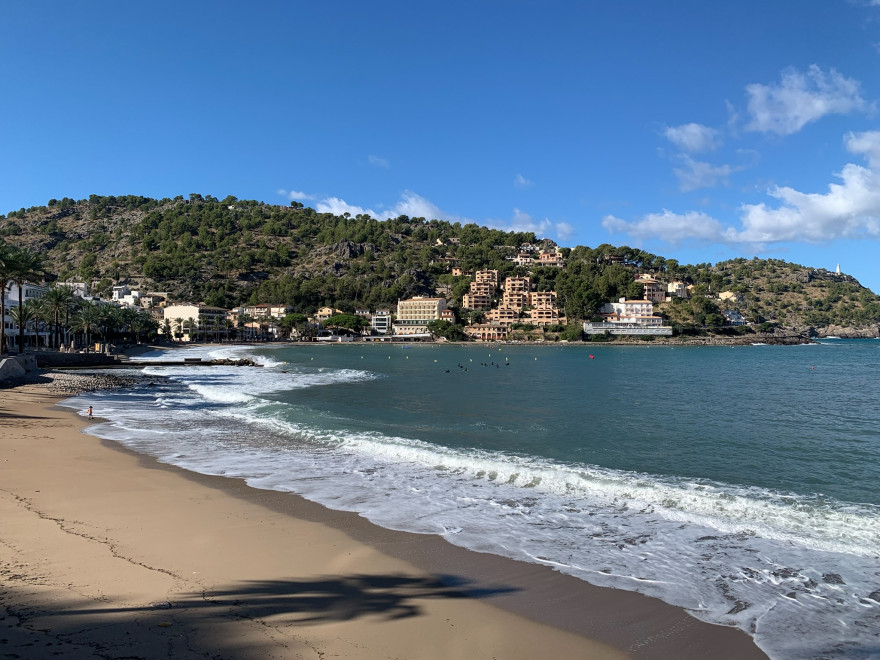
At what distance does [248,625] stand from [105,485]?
787 centimetres

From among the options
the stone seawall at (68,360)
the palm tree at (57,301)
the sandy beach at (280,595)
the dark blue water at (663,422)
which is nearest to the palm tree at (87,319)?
the palm tree at (57,301)

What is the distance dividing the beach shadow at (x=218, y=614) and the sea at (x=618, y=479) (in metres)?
2.00

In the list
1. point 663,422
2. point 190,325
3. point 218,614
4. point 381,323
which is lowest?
point 663,422

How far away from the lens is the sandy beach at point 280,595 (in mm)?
5570

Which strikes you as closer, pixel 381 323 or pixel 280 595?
pixel 280 595

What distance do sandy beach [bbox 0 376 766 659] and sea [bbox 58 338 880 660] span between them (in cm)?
76

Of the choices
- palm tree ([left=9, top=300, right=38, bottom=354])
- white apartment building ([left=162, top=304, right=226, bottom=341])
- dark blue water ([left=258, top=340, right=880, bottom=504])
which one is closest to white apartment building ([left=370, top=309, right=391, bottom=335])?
white apartment building ([left=162, top=304, right=226, bottom=341])

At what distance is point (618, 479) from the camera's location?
43.2ft

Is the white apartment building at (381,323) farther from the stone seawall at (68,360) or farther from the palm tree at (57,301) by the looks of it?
the stone seawall at (68,360)

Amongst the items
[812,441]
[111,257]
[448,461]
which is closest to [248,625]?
[448,461]

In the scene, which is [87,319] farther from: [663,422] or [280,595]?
[280,595]

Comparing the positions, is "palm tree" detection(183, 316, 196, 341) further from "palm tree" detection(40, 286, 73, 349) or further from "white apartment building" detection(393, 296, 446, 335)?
"palm tree" detection(40, 286, 73, 349)

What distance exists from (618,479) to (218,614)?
988 centimetres

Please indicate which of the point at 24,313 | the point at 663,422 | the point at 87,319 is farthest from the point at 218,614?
the point at 87,319
